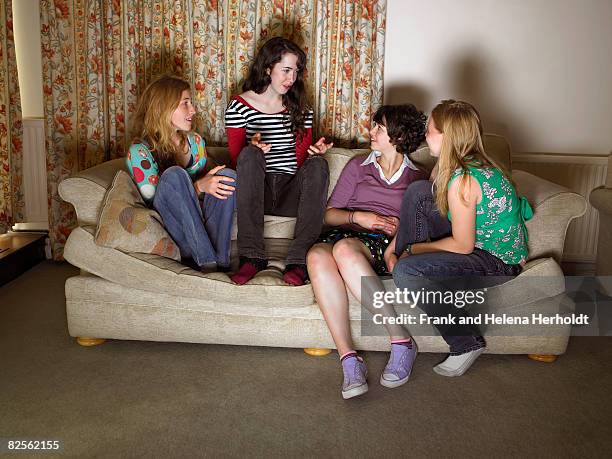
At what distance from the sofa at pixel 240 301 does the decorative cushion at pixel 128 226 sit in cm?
4

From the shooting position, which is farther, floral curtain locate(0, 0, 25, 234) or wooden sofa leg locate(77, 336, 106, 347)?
floral curtain locate(0, 0, 25, 234)

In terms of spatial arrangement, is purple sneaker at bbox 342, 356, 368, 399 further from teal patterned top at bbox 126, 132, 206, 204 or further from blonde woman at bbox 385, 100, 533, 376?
teal patterned top at bbox 126, 132, 206, 204

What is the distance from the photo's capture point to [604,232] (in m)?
3.04

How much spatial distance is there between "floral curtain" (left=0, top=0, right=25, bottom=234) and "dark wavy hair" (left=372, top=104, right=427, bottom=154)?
2.03m

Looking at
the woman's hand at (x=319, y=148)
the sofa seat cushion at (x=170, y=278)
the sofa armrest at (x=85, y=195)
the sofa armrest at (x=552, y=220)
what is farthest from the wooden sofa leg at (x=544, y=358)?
the sofa armrest at (x=85, y=195)

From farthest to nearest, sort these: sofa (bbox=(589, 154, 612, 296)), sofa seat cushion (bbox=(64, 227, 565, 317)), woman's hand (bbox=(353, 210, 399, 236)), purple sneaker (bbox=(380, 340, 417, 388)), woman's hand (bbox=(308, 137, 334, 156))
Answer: sofa (bbox=(589, 154, 612, 296))
woman's hand (bbox=(308, 137, 334, 156))
woman's hand (bbox=(353, 210, 399, 236))
sofa seat cushion (bbox=(64, 227, 565, 317))
purple sneaker (bbox=(380, 340, 417, 388))

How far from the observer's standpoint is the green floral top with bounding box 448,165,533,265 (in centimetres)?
213

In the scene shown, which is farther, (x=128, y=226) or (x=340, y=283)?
(x=128, y=226)

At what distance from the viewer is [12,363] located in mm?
2350

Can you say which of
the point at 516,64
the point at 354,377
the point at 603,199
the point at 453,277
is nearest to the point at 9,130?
the point at 354,377

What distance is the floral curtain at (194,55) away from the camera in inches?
126

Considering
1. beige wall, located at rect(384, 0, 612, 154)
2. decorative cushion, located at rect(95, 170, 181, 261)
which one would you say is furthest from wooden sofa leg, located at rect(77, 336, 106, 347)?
beige wall, located at rect(384, 0, 612, 154)

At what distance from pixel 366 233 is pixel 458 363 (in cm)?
61

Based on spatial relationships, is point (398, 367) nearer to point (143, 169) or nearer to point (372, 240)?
point (372, 240)
